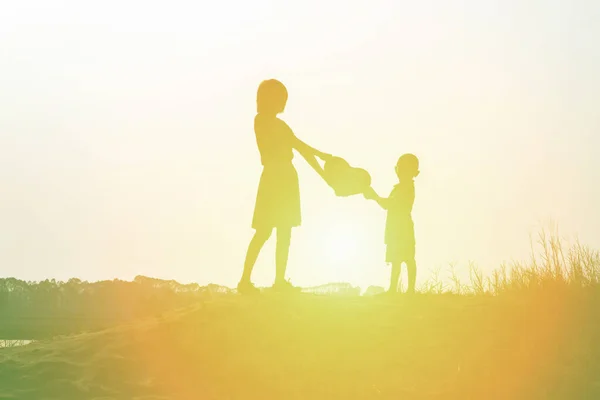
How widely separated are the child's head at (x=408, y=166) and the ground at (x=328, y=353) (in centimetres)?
183

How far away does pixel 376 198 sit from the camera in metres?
9.24

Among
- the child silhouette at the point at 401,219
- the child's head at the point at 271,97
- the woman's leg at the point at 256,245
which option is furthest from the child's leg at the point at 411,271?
the child's head at the point at 271,97

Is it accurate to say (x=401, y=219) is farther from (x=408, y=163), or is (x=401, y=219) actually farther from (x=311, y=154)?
(x=311, y=154)

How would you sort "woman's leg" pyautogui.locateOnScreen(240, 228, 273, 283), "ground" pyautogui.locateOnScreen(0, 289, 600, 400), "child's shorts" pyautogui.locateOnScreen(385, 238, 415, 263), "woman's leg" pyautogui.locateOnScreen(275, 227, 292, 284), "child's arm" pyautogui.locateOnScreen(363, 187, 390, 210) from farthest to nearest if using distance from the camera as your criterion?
"child's shorts" pyautogui.locateOnScreen(385, 238, 415, 263)
"child's arm" pyautogui.locateOnScreen(363, 187, 390, 210)
"woman's leg" pyautogui.locateOnScreen(240, 228, 273, 283)
"woman's leg" pyautogui.locateOnScreen(275, 227, 292, 284)
"ground" pyautogui.locateOnScreen(0, 289, 600, 400)

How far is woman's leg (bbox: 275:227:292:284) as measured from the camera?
8.05 metres

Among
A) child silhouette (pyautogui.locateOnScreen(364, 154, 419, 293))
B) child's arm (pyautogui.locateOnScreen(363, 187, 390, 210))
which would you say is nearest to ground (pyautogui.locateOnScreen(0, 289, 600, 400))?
child silhouette (pyautogui.locateOnScreen(364, 154, 419, 293))

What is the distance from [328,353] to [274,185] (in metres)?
2.14

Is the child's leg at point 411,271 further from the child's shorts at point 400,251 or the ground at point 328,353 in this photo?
the ground at point 328,353

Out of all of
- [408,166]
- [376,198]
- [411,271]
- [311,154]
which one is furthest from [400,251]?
[311,154]

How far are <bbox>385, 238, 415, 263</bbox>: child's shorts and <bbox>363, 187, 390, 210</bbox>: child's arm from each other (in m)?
0.53

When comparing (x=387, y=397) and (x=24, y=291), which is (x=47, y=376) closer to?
(x=387, y=397)

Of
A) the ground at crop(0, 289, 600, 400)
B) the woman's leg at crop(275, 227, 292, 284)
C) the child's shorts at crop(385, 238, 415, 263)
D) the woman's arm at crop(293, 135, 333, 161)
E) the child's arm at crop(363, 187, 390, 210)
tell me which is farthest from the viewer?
the child's shorts at crop(385, 238, 415, 263)

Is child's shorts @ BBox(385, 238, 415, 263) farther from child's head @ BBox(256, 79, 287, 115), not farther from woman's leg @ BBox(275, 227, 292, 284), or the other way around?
child's head @ BBox(256, 79, 287, 115)

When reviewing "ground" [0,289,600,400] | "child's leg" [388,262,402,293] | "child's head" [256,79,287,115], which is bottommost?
"ground" [0,289,600,400]
